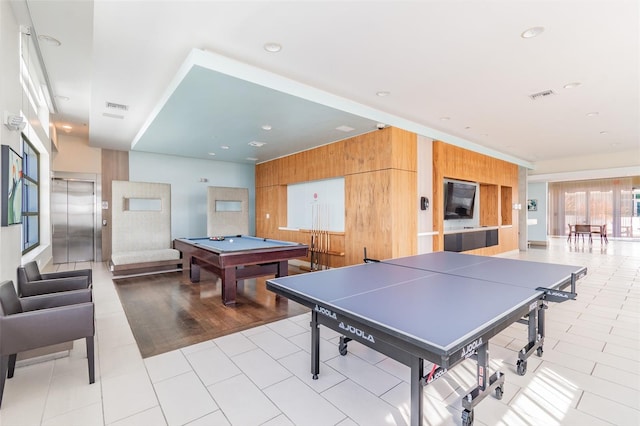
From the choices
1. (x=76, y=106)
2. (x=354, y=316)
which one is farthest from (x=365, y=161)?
(x=76, y=106)

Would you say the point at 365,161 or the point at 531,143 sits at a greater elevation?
the point at 531,143

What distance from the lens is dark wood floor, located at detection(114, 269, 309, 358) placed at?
3.22m

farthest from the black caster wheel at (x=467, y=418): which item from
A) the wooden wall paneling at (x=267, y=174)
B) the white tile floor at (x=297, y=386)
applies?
the wooden wall paneling at (x=267, y=174)

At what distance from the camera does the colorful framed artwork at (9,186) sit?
2570 mm

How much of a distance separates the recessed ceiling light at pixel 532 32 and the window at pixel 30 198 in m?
6.18

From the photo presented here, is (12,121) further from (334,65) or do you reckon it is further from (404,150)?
(404,150)

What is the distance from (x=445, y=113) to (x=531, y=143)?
389 cm

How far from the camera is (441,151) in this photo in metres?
6.43

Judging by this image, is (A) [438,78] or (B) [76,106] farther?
(B) [76,106]

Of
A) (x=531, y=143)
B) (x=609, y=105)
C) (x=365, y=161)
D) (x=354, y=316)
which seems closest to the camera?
(x=354, y=316)

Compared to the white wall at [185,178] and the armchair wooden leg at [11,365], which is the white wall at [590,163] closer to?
the white wall at [185,178]

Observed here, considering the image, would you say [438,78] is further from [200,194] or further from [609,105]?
[200,194]

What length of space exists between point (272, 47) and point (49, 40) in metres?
2.44

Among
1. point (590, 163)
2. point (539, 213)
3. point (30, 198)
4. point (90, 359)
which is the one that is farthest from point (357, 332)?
point (539, 213)
